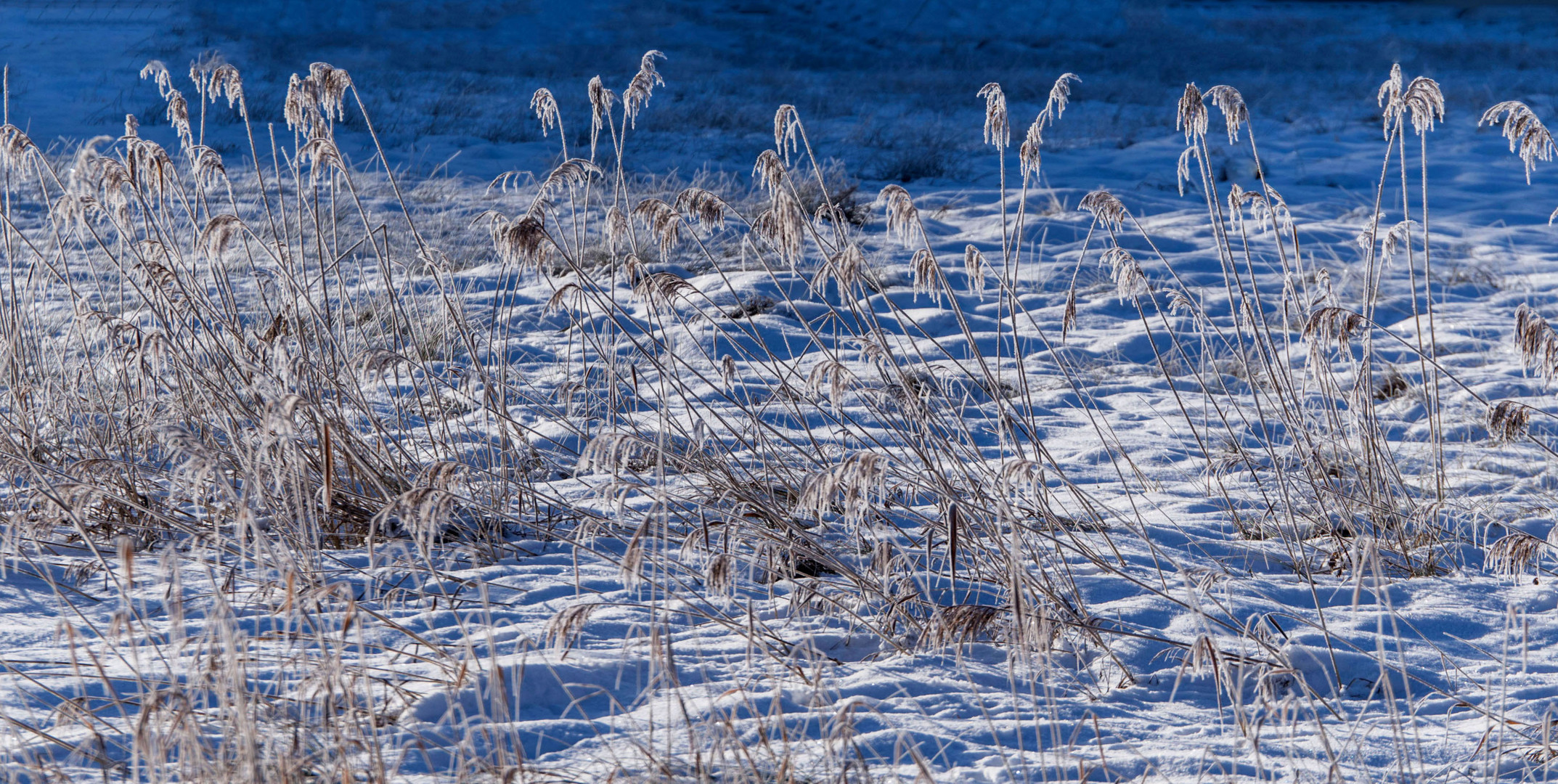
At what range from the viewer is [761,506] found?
2486 mm

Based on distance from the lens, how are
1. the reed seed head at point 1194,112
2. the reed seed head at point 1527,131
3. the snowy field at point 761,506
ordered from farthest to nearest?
the reed seed head at point 1194,112, the reed seed head at point 1527,131, the snowy field at point 761,506

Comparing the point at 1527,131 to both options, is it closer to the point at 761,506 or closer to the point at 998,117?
the point at 998,117

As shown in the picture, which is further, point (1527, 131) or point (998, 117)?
point (998, 117)

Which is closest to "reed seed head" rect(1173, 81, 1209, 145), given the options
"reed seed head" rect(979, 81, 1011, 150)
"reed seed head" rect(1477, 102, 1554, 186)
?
"reed seed head" rect(979, 81, 1011, 150)

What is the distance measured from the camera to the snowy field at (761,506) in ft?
5.59

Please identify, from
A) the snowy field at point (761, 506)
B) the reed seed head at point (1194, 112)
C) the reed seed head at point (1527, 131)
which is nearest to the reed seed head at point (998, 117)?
the snowy field at point (761, 506)

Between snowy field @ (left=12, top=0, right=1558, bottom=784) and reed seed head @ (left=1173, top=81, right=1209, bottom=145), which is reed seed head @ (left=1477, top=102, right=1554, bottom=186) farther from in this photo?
reed seed head @ (left=1173, top=81, right=1209, bottom=145)

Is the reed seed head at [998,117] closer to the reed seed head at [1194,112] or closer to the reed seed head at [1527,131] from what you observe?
the reed seed head at [1194,112]

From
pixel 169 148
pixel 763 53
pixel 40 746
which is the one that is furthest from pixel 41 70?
pixel 40 746

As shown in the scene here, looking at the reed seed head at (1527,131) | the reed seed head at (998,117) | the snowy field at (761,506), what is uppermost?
the reed seed head at (998,117)

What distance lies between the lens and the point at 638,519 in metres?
2.87

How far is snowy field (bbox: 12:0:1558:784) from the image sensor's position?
1.70m

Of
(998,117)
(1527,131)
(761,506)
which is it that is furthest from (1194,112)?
(761,506)

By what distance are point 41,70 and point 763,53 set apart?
10.7 meters
